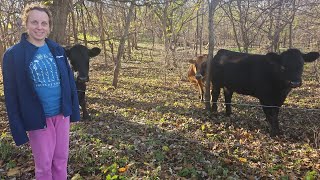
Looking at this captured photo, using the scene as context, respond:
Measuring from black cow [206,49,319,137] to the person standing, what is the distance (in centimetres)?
536

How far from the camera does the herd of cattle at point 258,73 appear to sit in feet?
25.8

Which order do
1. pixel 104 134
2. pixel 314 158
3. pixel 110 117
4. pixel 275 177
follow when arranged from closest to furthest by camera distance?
1. pixel 275 177
2. pixel 314 158
3. pixel 104 134
4. pixel 110 117

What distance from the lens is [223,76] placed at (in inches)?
378

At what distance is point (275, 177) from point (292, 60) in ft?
11.9

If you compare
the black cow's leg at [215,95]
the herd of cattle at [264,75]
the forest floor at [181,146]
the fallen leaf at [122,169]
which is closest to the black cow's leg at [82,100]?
the forest floor at [181,146]

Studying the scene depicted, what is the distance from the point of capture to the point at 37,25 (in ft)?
12.3

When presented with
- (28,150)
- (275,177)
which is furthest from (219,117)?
(28,150)

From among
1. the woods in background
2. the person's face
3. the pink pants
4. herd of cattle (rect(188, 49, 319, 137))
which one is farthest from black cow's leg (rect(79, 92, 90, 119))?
the person's face

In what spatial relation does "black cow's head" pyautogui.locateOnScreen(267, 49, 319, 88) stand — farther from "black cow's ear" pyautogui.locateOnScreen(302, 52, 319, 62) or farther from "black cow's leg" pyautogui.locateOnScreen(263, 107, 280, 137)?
"black cow's leg" pyautogui.locateOnScreen(263, 107, 280, 137)

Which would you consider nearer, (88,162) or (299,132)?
(88,162)

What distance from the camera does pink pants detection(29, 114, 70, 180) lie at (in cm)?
387

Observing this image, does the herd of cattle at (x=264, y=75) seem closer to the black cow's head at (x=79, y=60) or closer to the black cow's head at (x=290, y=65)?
the black cow's head at (x=290, y=65)

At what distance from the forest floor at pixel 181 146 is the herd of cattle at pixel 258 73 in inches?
24.8

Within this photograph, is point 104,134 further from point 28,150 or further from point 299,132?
point 299,132
